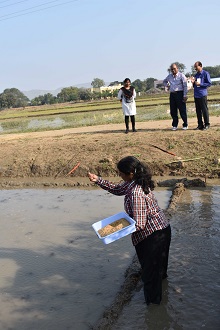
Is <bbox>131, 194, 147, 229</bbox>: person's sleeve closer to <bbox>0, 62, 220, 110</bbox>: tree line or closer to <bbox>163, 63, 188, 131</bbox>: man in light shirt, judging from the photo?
<bbox>163, 63, 188, 131</bbox>: man in light shirt

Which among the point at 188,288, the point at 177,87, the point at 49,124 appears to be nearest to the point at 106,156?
the point at 177,87

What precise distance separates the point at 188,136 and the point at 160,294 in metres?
5.84

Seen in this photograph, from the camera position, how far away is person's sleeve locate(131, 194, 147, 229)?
125 inches

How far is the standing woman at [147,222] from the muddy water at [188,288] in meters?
0.18

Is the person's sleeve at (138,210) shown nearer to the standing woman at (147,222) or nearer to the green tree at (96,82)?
the standing woman at (147,222)

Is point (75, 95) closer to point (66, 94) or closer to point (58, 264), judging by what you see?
point (66, 94)

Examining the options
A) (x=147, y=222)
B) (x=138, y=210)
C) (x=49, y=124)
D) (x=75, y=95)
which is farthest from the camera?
(x=75, y=95)

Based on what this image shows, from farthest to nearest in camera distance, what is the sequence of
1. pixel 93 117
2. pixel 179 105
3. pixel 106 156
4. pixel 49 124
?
pixel 93 117
pixel 49 124
pixel 179 105
pixel 106 156

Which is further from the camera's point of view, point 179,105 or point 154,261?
point 179,105

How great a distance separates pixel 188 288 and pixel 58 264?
1.61m

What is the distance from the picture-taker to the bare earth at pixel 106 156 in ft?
26.2

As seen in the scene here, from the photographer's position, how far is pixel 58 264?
14.7ft

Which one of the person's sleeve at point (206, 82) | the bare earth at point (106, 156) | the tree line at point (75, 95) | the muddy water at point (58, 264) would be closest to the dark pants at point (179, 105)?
the bare earth at point (106, 156)

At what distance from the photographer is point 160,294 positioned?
3.37m
